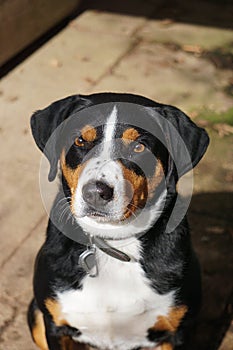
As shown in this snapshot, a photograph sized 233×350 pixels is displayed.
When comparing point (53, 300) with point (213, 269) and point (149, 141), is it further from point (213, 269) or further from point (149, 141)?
point (213, 269)

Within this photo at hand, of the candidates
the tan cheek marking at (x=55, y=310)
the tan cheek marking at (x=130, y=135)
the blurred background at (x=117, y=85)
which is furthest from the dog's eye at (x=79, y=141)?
the blurred background at (x=117, y=85)

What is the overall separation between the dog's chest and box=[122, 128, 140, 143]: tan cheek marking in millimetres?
494

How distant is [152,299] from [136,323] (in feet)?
0.44

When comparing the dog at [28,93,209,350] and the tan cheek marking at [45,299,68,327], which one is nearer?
the dog at [28,93,209,350]

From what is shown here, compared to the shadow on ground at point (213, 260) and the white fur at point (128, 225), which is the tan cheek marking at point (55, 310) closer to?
the white fur at point (128, 225)

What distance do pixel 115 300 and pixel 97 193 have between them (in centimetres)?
57

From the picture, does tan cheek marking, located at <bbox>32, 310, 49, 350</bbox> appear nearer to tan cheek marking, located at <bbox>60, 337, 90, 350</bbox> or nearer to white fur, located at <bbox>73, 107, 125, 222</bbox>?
tan cheek marking, located at <bbox>60, 337, 90, 350</bbox>

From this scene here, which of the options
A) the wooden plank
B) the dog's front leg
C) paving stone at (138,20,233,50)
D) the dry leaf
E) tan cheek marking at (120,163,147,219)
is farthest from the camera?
paving stone at (138,20,233,50)

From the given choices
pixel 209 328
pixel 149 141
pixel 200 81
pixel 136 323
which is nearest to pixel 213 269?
pixel 209 328

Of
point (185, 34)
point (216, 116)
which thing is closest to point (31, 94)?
point (216, 116)

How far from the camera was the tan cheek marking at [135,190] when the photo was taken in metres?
2.95

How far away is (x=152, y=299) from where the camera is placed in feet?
10.6

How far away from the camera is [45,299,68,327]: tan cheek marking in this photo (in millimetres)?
3252

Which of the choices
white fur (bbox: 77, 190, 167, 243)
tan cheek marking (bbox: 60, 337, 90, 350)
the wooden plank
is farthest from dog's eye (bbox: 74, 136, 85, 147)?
the wooden plank
